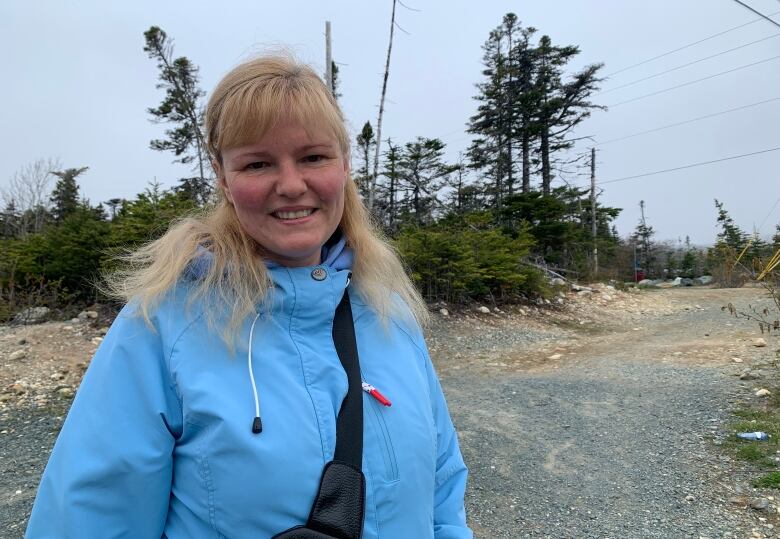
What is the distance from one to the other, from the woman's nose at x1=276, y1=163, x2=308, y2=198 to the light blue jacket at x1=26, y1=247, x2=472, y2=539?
0.21 m

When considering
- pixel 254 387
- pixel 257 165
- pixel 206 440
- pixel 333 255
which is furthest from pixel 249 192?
pixel 206 440

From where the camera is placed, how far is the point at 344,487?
3.30ft

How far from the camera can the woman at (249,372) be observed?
937 millimetres

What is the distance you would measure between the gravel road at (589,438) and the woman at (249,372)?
7.94 feet

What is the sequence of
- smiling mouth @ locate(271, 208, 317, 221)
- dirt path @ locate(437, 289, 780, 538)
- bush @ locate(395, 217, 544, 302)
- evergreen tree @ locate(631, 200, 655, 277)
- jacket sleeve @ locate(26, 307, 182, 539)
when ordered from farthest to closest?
1. evergreen tree @ locate(631, 200, 655, 277)
2. bush @ locate(395, 217, 544, 302)
3. dirt path @ locate(437, 289, 780, 538)
4. smiling mouth @ locate(271, 208, 317, 221)
5. jacket sleeve @ locate(26, 307, 182, 539)

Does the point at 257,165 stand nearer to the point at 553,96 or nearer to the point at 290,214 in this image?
the point at 290,214

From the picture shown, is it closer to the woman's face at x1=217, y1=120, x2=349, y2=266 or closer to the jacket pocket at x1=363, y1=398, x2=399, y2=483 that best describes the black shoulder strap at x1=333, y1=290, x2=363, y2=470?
the jacket pocket at x1=363, y1=398, x2=399, y2=483

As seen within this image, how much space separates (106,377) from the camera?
943 millimetres

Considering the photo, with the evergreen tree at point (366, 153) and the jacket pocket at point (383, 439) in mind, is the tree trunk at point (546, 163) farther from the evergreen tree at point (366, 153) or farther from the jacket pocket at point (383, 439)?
the jacket pocket at point (383, 439)

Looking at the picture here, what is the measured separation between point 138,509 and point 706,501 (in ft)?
12.6

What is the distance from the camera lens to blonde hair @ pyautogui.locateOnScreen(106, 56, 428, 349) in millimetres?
1074

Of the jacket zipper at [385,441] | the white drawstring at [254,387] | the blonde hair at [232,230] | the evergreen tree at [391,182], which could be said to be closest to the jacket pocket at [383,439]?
the jacket zipper at [385,441]

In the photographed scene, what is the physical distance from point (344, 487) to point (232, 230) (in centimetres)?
67

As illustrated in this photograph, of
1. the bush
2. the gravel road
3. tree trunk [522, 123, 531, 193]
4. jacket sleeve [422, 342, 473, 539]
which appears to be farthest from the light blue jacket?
tree trunk [522, 123, 531, 193]
